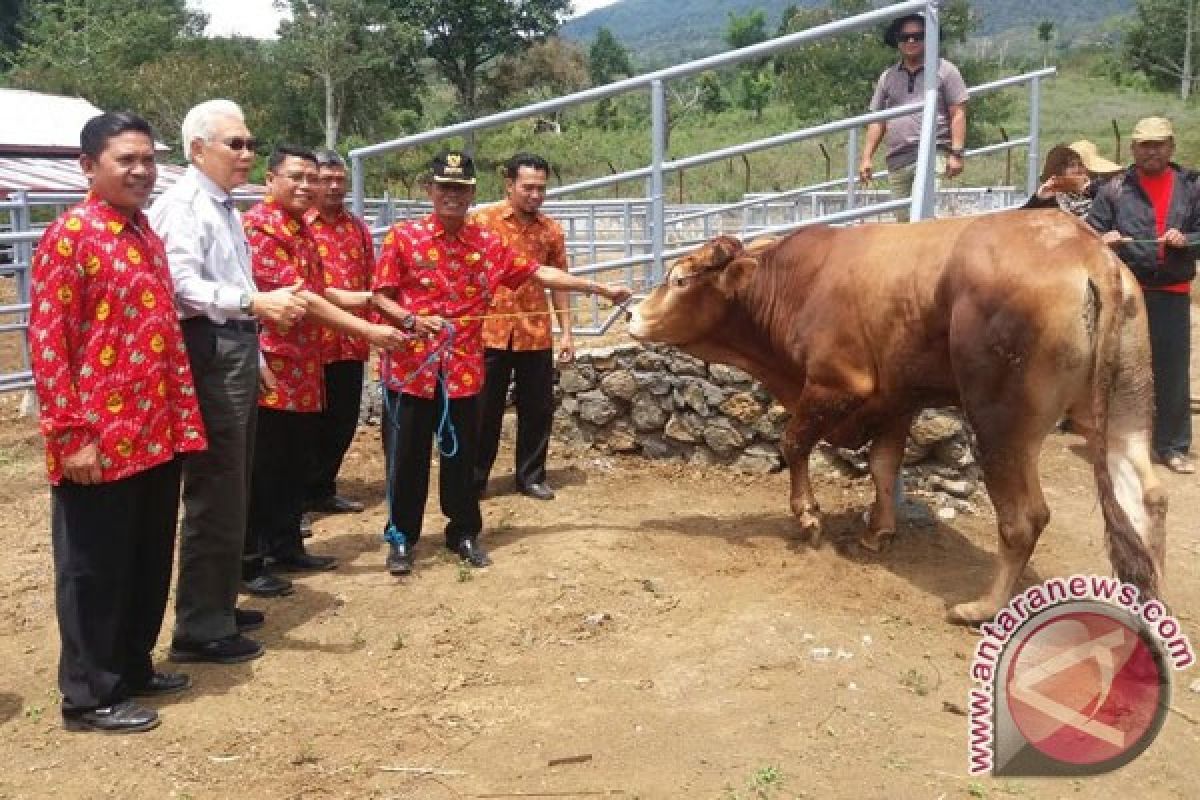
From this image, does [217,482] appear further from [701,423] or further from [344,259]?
[701,423]

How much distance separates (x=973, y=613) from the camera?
434 centimetres

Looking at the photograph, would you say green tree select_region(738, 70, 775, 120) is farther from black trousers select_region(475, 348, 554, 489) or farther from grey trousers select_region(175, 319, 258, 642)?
grey trousers select_region(175, 319, 258, 642)

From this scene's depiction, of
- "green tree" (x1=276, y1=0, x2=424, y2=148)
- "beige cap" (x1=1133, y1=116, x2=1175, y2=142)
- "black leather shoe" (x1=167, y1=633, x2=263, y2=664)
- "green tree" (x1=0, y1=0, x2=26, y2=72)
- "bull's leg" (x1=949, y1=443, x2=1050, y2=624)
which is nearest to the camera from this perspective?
"black leather shoe" (x1=167, y1=633, x2=263, y2=664)

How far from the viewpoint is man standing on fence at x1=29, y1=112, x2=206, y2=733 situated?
10.6ft

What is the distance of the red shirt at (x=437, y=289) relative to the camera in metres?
4.66

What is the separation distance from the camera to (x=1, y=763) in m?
3.35

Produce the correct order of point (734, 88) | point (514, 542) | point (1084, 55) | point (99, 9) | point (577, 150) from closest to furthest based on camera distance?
point (514, 542)
point (577, 150)
point (99, 9)
point (734, 88)
point (1084, 55)

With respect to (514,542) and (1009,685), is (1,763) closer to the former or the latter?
(514,542)

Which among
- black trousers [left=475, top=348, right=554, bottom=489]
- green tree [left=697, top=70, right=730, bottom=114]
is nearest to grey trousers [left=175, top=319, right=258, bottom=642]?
black trousers [left=475, top=348, right=554, bottom=489]

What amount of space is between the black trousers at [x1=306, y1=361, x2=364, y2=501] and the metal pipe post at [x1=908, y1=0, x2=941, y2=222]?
2.88m

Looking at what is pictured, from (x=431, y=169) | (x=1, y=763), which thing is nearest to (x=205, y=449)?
(x=1, y=763)

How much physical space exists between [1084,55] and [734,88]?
21067mm

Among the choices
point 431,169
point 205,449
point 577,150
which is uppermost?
point 577,150

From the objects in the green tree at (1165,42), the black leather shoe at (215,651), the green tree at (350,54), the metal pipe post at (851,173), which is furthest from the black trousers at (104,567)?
the green tree at (1165,42)
